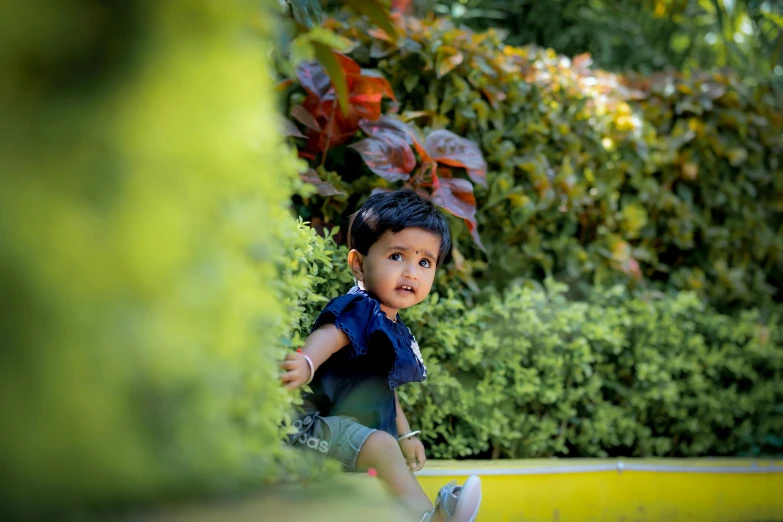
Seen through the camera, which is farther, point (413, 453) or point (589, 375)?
point (589, 375)

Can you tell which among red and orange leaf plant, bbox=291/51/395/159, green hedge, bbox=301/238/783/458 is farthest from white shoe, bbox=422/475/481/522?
red and orange leaf plant, bbox=291/51/395/159

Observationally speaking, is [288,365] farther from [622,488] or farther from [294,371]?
[622,488]

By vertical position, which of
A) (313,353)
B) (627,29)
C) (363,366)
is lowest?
(363,366)

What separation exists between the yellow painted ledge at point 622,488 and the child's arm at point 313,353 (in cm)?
82

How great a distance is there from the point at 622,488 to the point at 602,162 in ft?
5.33

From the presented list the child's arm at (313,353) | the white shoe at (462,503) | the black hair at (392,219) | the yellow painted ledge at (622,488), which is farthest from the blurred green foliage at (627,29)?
the white shoe at (462,503)

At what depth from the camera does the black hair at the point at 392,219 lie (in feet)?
8.32

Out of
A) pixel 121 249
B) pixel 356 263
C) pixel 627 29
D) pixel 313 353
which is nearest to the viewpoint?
pixel 121 249

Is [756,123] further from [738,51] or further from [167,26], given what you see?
A: [167,26]

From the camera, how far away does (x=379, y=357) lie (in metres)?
2.45

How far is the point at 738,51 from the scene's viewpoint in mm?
5773

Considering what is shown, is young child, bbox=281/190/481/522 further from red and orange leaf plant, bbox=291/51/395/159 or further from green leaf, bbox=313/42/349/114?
green leaf, bbox=313/42/349/114

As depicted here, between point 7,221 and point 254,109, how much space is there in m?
0.34

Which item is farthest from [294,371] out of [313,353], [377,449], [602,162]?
[602,162]
